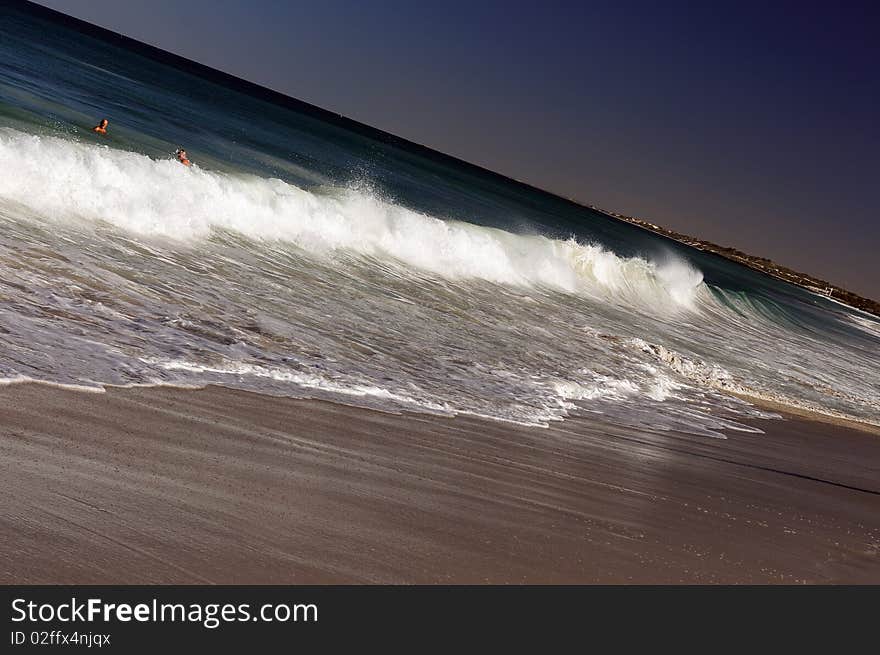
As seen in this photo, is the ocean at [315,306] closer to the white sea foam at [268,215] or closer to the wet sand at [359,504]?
the white sea foam at [268,215]

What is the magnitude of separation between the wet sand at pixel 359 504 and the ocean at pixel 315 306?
2.13 ft

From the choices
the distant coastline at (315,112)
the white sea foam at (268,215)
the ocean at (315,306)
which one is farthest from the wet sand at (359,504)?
the distant coastline at (315,112)

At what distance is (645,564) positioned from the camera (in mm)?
4918

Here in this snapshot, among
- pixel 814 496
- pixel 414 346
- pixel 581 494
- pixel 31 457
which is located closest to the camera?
pixel 31 457

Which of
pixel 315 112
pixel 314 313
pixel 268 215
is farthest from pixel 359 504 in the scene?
pixel 315 112

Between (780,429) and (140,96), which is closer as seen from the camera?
(780,429)

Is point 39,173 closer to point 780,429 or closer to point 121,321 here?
point 121,321

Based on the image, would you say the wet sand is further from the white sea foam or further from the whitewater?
the white sea foam

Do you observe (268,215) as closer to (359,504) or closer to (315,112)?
(359,504)

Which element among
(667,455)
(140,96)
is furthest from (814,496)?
(140,96)

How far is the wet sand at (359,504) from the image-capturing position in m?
3.79

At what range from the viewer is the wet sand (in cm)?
379

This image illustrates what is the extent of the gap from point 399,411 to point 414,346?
10.4 ft

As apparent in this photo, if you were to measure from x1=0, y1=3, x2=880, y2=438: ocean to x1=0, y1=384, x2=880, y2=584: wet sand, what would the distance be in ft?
2.13
